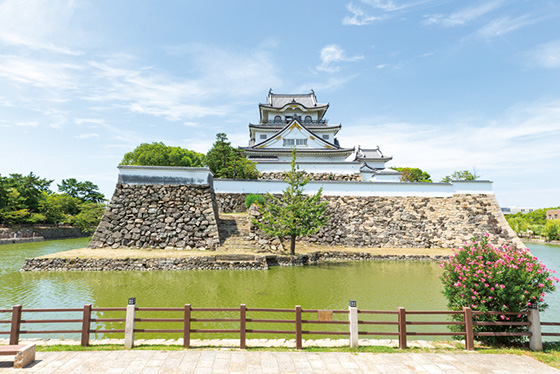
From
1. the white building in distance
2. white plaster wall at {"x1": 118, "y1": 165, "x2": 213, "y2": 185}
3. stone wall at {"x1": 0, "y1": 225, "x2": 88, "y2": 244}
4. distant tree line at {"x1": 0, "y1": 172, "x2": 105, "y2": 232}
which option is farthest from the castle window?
stone wall at {"x1": 0, "y1": 225, "x2": 88, "y2": 244}

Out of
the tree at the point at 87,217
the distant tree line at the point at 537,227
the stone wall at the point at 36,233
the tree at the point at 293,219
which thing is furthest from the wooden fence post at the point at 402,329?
the distant tree line at the point at 537,227

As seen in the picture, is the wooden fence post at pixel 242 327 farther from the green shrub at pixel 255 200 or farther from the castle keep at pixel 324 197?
the green shrub at pixel 255 200

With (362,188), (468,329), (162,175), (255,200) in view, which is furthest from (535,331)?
(162,175)

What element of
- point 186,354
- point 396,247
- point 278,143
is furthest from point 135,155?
point 186,354

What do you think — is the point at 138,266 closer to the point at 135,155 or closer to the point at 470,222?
the point at 470,222

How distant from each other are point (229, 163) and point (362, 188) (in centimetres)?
1123

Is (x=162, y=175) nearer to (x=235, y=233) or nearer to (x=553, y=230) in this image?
(x=235, y=233)

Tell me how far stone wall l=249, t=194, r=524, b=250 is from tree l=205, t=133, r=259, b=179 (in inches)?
275

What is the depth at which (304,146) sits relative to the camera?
3033cm

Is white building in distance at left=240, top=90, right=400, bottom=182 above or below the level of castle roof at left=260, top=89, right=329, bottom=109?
below

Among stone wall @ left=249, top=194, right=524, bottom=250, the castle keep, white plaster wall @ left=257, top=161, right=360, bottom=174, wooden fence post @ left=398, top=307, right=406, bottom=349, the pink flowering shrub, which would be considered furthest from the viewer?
white plaster wall @ left=257, top=161, right=360, bottom=174

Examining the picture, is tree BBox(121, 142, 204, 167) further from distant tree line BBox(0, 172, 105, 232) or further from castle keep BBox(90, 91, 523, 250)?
castle keep BBox(90, 91, 523, 250)

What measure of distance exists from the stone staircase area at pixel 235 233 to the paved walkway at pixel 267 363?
1103 cm

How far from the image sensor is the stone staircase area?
16.8m
